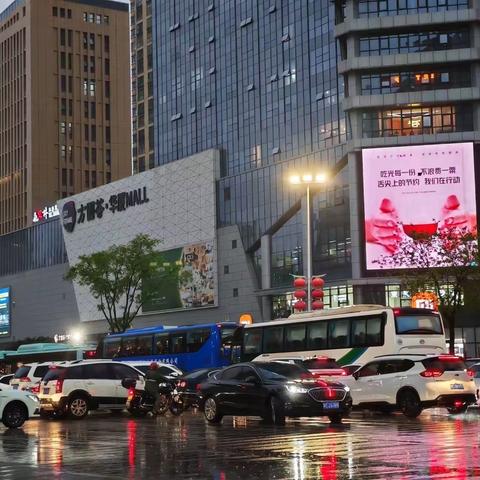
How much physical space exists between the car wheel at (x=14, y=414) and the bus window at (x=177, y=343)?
21.4 metres

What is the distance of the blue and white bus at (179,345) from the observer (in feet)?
150

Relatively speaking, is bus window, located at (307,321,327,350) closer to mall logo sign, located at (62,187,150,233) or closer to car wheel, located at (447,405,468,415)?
car wheel, located at (447,405,468,415)

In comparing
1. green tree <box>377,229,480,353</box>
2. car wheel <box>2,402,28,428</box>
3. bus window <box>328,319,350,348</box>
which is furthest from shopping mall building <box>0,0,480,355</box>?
car wheel <box>2,402,28,428</box>

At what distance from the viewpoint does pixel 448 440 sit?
18.4 meters

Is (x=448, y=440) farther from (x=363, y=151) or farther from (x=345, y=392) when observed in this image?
(x=363, y=151)

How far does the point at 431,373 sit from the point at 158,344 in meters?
24.1

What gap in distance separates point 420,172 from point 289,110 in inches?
635

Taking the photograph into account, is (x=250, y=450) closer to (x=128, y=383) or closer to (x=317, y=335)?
(x=128, y=383)

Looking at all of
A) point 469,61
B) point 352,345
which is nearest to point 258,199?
point 469,61

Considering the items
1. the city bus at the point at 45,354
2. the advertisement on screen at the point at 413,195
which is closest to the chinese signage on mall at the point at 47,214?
the advertisement on screen at the point at 413,195

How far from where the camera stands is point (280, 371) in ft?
81.7

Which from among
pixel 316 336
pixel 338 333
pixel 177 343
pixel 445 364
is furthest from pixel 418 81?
pixel 445 364

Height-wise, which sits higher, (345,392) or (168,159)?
(168,159)

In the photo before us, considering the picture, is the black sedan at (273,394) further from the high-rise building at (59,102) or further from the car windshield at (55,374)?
the high-rise building at (59,102)
